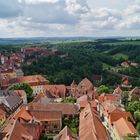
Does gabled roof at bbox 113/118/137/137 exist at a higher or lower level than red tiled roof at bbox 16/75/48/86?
higher

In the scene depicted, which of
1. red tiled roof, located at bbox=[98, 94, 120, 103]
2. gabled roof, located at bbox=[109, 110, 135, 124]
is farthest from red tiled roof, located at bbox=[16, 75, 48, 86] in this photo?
gabled roof, located at bbox=[109, 110, 135, 124]

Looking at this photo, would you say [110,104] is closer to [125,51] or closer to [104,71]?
[104,71]

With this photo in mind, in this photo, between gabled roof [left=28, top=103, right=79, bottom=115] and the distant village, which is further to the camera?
gabled roof [left=28, top=103, right=79, bottom=115]

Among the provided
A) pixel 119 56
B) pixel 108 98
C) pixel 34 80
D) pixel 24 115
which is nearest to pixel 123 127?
pixel 24 115

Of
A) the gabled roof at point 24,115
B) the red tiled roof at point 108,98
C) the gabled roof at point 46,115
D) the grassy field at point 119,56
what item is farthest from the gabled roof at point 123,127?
the grassy field at point 119,56

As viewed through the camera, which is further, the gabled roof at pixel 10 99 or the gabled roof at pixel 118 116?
the gabled roof at pixel 10 99

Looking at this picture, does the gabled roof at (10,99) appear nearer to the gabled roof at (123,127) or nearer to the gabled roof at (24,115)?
the gabled roof at (24,115)

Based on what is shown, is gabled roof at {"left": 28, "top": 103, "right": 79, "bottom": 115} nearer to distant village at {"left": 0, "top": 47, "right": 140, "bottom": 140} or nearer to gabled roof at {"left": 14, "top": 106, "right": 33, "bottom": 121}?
distant village at {"left": 0, "top": 47, "right": 140, "bottom": 140}

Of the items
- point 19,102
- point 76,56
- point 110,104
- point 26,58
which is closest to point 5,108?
point 19,102
